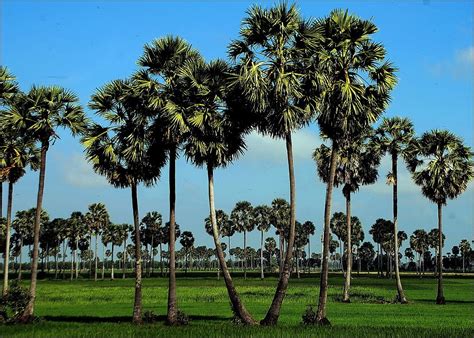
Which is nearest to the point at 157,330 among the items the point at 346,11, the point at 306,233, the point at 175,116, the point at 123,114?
the point at 175,116

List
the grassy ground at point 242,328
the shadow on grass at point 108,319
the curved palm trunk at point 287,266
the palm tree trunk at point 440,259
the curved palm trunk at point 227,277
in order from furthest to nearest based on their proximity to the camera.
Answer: the palm tree trunk at point 440,259 → the shadow on grass at point 108,319 → the curved palm trunk at point 227,277 → the curved palm trunk at point 287,266 → the grassy ground at point 242,328

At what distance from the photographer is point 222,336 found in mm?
24469

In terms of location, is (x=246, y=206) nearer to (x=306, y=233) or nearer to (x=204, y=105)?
(x=306, y=233)

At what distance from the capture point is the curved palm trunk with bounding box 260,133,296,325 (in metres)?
31.5

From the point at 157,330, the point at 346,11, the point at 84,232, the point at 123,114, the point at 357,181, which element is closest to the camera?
the point at 157,330

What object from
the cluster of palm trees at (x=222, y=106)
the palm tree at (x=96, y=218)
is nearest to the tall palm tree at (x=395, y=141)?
Answer: the cluster of palm trees at (x=222, y=106)

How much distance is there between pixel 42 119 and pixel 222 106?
10.8 m

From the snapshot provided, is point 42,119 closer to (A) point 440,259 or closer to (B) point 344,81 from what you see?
(B) point 344,81

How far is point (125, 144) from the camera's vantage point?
122 feet

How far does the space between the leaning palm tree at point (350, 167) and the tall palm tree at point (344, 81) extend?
27661mm

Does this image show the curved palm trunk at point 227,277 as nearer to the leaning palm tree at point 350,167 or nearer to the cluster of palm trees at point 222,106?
the cluster of palm trees at point 222,106

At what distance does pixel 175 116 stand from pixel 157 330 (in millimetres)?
12324

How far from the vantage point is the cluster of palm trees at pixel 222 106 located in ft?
107

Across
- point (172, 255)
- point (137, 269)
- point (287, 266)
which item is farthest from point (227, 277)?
point (137, 269)
